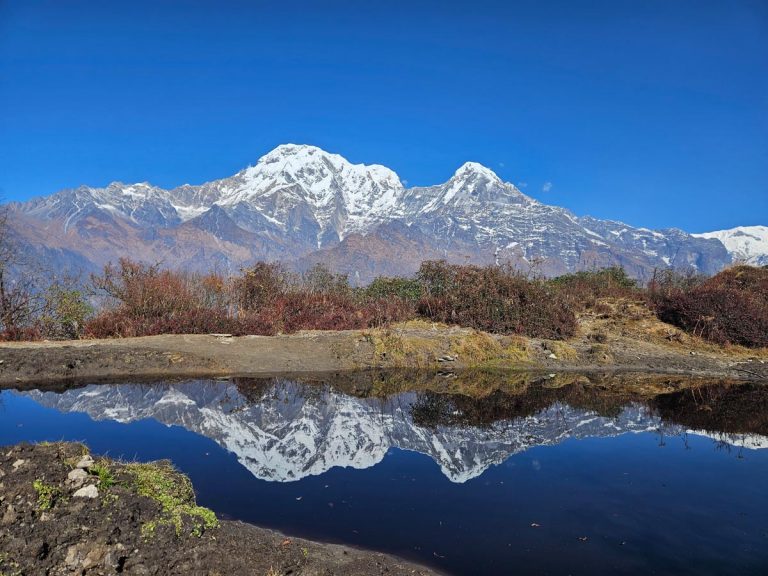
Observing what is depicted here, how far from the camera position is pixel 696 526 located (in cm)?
661

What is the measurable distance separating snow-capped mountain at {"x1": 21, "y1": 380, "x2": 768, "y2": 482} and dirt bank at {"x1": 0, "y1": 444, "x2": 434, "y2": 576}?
2.53 meters

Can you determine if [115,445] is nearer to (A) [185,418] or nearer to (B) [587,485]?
(A) [185,418]

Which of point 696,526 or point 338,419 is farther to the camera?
point 338,419

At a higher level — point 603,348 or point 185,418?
point 603,348

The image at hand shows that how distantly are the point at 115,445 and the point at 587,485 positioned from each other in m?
7.85

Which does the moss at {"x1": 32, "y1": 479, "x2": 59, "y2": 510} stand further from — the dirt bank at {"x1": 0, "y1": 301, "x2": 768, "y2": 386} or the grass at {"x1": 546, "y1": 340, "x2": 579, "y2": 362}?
the grass at {"x1": 546, "y1": 340, "x2": 579, "y2": 362}

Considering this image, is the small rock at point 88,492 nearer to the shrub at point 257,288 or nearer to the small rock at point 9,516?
the small rock at point 9,516

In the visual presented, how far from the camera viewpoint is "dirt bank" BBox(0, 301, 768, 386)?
50.7 ft

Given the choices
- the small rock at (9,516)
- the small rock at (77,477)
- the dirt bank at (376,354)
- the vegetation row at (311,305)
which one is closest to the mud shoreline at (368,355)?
the dirt bank at (376,354)

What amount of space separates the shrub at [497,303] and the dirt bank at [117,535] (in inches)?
667

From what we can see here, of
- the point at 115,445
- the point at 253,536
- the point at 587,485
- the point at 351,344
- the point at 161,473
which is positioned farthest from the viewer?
the point at 351,344

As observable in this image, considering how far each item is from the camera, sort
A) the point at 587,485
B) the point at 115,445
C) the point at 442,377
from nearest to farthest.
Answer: the point at 587,485
the point at 115,445
the point at 442,377

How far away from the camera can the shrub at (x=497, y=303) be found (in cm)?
2156

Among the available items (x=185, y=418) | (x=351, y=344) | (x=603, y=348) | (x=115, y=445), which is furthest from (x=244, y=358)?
(x=603, y=348)
